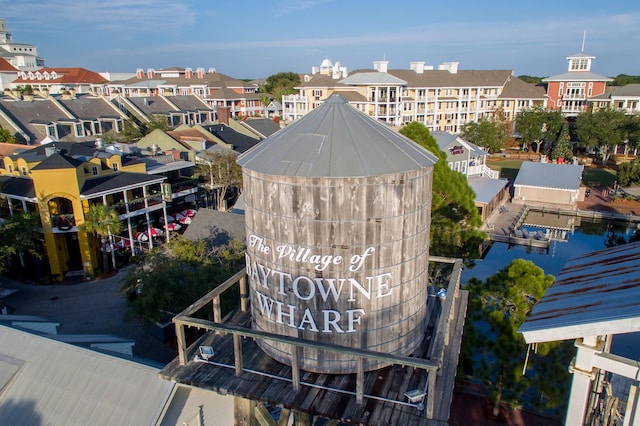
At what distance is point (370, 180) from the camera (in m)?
7.51

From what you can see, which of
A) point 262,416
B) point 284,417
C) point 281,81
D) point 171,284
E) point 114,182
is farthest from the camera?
point 281,81

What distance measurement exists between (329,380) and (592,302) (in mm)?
4451

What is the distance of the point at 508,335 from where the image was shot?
1409 centimetres

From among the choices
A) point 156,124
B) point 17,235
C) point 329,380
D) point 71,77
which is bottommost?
point 17,235

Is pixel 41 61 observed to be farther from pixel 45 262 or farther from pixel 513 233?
pixel 513 233

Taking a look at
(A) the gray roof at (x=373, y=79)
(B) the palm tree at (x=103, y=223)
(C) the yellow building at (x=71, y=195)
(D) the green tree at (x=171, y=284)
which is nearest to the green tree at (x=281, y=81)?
(A) the gray roof at (x=373, y=79)

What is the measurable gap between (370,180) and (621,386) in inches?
325

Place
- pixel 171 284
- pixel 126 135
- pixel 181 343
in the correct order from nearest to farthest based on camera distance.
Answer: pixel 181 343, pixel 171 284, pixel 126 135

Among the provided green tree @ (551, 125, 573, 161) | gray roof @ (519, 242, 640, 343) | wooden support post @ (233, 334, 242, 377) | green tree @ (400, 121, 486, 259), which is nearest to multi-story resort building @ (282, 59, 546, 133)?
green tree @ (551, 125, 573, 161)

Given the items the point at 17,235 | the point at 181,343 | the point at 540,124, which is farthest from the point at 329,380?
the point at 540,124

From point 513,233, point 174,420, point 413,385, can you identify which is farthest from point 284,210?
point 513,233

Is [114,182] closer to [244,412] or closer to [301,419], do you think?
[244,412]

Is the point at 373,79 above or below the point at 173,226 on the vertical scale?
above

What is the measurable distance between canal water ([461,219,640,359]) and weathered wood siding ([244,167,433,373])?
1989cm
